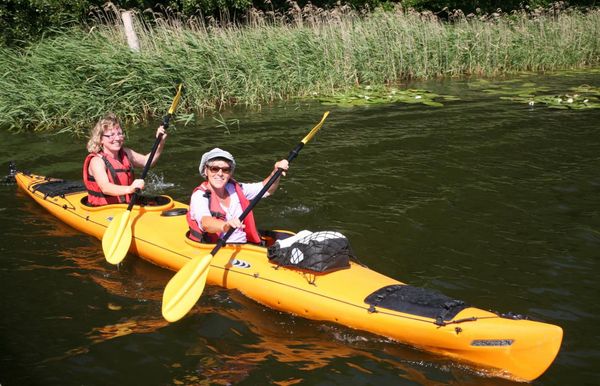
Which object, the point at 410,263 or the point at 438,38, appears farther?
the point at 438,38

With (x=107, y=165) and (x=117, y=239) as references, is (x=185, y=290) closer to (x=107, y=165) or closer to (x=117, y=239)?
(x=117, y=239)

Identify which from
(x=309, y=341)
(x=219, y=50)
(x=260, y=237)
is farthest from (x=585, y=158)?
(x=219, y=50)

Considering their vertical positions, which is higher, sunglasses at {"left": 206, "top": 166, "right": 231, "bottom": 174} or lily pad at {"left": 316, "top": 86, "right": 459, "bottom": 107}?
sunglasses at {"left": 206, "top": 166, "right": 231, "bottom": 174}

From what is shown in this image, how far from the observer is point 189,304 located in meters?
4.10

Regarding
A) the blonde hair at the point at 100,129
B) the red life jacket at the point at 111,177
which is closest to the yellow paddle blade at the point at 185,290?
the red life jacket at the point at 111,177

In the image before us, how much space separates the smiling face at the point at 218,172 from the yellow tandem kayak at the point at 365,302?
1.59 ft

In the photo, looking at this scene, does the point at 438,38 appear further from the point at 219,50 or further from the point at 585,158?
the point at 585,158

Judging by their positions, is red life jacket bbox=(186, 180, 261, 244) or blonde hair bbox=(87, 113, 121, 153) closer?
red life jacket bbox=(186, 180, 261, 244)

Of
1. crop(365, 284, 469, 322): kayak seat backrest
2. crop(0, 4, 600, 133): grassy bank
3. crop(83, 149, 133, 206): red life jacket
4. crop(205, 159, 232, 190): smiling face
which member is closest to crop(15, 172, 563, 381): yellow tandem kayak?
crop(365, 284, 469, 322): kayak seat backrest

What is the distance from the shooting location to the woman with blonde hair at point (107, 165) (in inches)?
220

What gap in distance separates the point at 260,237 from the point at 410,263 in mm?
1203

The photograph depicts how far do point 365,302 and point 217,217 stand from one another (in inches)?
55.7

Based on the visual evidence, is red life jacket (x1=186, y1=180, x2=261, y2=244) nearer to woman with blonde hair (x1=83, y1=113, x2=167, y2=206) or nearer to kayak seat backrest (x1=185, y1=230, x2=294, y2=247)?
kayak seat backrest (x1=185, y1=230, x2=294, y2=247)

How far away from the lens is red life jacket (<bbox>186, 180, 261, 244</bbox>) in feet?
15.7
